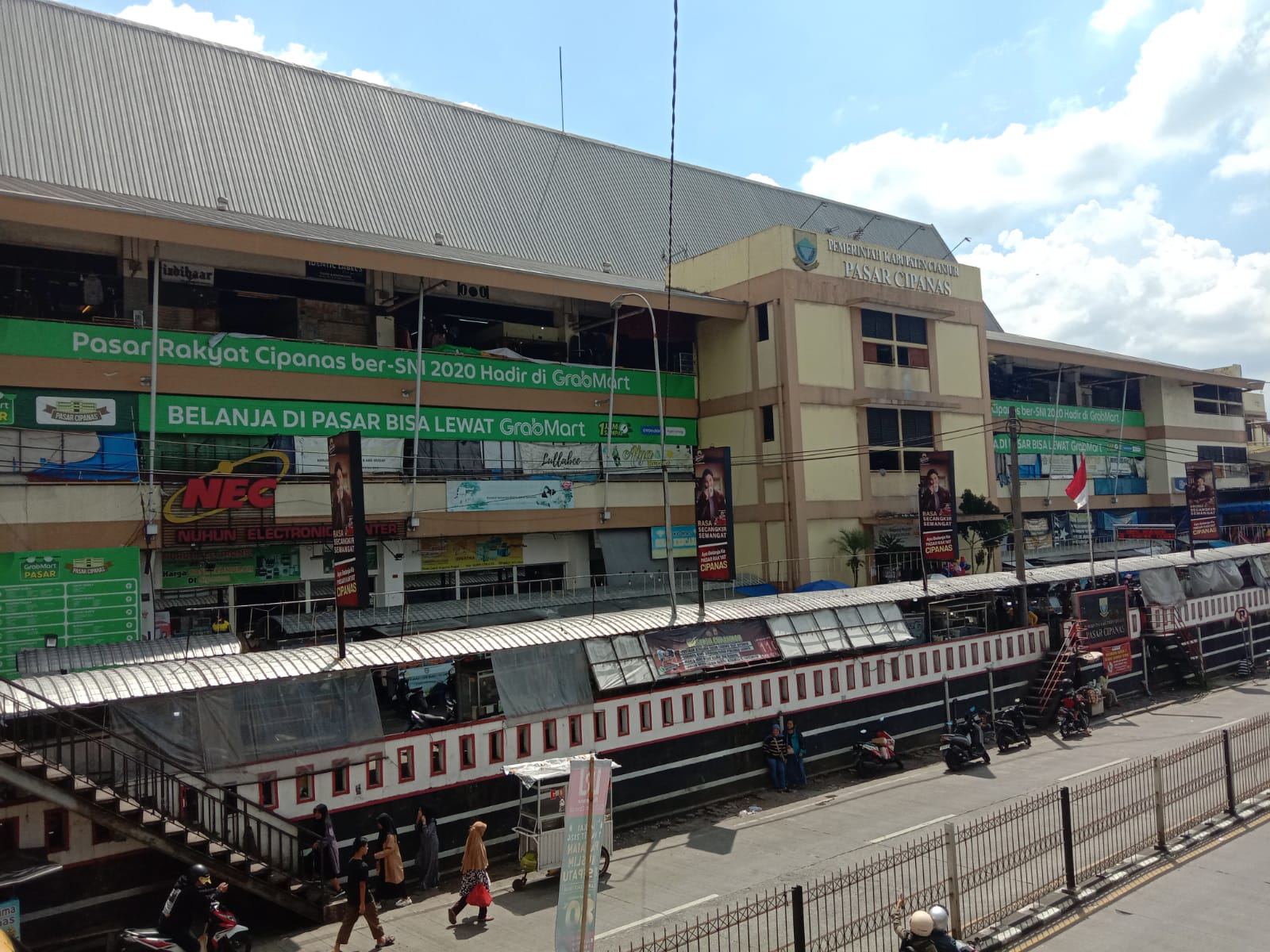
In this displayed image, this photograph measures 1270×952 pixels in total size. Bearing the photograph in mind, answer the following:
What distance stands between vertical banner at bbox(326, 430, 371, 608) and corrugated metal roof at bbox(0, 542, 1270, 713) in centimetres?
102

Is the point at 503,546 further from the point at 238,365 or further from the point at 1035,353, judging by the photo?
the point at 1035,353

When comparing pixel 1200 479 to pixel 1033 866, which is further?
pixel 1200 479

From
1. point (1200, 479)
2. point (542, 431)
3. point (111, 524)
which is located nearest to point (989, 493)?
point (1200, 479)

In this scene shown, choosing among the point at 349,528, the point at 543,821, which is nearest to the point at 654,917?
the point at 543,821

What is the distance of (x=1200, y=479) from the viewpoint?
39000 mm

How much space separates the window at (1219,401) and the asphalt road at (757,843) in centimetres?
4196

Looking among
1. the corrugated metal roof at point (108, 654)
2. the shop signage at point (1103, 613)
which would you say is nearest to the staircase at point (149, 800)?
the corrugated metal roof at point (108, 654)

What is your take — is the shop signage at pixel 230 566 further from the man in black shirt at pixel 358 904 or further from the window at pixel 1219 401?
the window at pixel 1219 401

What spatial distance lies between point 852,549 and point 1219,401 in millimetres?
40253

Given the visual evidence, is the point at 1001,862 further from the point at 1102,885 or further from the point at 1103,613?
the point at 1103,613

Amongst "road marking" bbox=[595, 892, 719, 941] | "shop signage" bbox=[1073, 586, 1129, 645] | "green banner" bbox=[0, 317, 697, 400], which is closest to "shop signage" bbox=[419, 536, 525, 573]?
"green banner" bbox=[0, 317, 697, 400]

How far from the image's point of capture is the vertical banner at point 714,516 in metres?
23.2

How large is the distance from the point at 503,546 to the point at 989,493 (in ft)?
74.7

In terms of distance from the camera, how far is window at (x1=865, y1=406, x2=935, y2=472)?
40.2m
